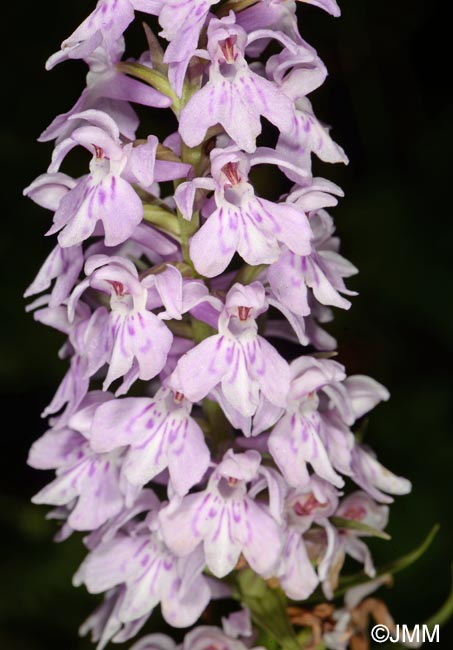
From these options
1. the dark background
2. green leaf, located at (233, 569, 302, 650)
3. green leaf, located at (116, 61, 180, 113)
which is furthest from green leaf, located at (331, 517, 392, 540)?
the dark background

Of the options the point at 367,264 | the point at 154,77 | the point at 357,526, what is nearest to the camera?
the point at 154,77

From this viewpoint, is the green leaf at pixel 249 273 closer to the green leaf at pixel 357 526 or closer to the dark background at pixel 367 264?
the green leaf at pixel 357 526

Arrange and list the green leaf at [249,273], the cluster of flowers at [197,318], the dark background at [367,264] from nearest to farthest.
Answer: the cluster of flowers at [197,318] < the green leaf at [249,273] < the dark background at [367,264]

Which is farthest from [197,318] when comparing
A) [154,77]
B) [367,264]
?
[367,264]

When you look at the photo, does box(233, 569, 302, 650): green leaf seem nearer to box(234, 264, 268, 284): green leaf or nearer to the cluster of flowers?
the cluster of flowers

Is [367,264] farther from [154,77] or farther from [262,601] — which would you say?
[154,77]

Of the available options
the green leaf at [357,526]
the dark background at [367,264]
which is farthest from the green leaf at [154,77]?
the dark background at [367,264]
